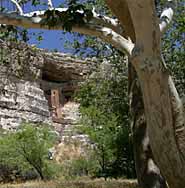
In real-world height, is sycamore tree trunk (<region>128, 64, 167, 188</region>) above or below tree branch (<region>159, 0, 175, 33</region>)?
below

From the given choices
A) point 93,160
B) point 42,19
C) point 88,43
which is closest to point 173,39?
point 88,43

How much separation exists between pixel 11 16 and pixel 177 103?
2.22 m

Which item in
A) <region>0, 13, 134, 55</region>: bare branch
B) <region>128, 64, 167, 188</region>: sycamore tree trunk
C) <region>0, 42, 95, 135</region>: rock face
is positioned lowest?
<region>128, 64, 167, 188</region>: sycamore tree trunk

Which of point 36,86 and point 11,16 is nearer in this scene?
point 11,16

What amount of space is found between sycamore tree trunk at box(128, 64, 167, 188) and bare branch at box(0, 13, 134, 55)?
1.11 meters

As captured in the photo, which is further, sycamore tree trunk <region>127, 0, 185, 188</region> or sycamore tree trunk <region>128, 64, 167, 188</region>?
sycamore tree trunk <region>128, 64, 167, 188</region>

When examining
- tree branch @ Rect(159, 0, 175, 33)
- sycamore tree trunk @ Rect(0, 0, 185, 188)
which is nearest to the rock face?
tree branch @ Rect(159, 0, 175, 33)

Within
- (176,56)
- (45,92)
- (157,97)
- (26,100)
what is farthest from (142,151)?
(45,92)

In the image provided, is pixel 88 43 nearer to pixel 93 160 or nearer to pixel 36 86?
pixel 93 160

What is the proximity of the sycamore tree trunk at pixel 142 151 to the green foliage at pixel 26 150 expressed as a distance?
8052 millimetres

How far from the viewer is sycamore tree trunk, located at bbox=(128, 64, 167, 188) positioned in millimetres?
5421

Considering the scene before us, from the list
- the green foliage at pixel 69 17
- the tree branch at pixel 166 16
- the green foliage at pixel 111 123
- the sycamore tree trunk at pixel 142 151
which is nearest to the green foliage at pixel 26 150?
the green foliage at pixel 111 123

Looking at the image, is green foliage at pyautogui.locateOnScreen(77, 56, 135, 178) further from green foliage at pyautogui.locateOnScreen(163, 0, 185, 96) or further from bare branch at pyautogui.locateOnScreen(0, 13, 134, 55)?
bare branch at pyautogui.locateOnScreen(0, 13, 134, 55)

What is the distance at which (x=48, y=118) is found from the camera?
2147 centimetres
